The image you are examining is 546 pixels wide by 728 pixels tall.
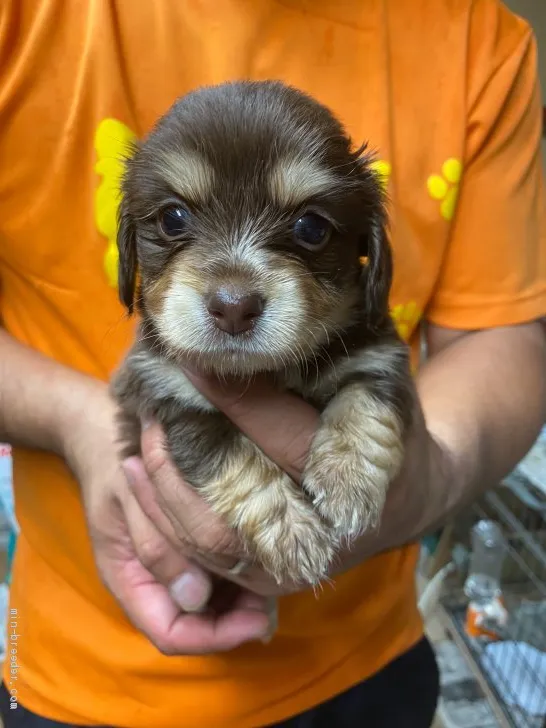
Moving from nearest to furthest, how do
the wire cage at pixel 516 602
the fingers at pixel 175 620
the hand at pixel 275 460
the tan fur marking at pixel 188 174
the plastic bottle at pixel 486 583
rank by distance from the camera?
1. the tan fur marking at pixel 188 174
2. the hand at pixel 275 460
3. the fingers at pixel 175 620
4. the wire cage at pixel 516 602
5. the plastic bottle at pixel 486 583

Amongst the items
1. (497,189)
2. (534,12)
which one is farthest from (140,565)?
(534,12)

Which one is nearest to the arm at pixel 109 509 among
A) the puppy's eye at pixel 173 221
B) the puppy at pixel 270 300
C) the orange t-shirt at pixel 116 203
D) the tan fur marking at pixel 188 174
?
the orange t-shirt at pixel 116 203

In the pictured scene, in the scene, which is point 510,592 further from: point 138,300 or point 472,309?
point 138,300

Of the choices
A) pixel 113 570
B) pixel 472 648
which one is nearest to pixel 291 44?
pixel 113 570

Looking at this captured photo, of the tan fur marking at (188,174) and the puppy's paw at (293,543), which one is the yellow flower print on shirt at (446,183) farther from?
the puppy's paw at (293,543)

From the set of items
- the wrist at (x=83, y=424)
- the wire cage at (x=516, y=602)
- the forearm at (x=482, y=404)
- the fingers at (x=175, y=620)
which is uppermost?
the forearm at (x=482, y=404)
